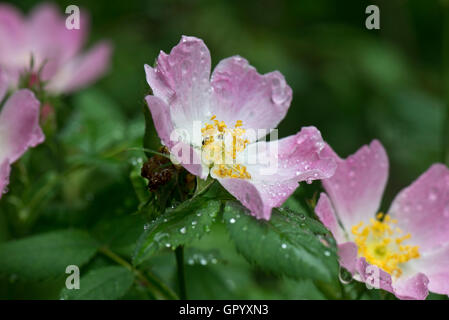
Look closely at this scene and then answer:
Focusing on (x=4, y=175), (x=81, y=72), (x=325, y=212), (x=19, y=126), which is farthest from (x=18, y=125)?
(x=81, y=72)

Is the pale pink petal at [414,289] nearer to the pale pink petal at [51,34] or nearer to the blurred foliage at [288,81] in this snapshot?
the blurred foliage at [288,81]

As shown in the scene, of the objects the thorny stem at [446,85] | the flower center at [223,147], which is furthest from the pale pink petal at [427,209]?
the thorny stem at [446,85]

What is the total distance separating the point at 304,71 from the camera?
3.43 metres

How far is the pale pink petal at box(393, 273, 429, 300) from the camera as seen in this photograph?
116cm

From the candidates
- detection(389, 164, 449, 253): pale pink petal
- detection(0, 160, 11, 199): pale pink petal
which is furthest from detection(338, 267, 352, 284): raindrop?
detection(0, 160, 11, 199): pale pink petal

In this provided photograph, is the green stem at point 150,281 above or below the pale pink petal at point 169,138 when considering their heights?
below

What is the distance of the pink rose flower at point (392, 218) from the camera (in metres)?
1.39

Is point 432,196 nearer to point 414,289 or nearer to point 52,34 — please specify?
point 414,289

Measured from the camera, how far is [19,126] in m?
1.39

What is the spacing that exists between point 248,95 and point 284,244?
410mm

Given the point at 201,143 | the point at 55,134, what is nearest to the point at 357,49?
the point at 55,134

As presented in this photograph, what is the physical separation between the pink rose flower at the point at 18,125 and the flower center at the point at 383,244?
0.76m

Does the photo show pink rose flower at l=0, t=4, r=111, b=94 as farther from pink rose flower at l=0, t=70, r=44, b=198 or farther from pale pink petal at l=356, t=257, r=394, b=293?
pale pink petal at l=356, t=257, r=394, b=293
